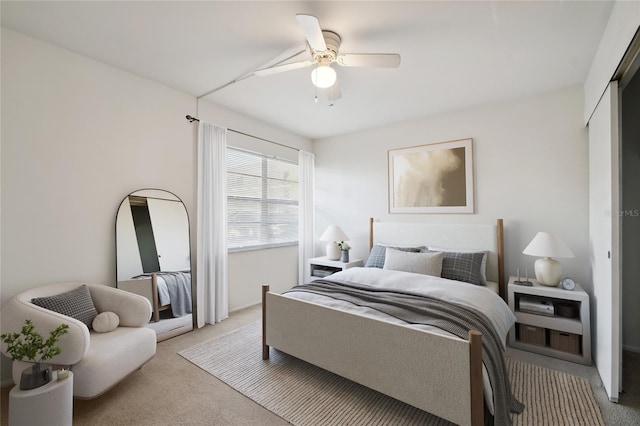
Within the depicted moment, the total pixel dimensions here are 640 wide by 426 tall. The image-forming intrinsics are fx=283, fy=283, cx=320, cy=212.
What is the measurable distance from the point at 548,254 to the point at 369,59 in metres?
2.42

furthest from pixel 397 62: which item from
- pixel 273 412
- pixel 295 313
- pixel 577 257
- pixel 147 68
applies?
pixel 577 257

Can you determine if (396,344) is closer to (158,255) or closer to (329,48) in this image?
(329,48)

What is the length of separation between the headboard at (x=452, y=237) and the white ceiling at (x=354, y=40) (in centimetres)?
155

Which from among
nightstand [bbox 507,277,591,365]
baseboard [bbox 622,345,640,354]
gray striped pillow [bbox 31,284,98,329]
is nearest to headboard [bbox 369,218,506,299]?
nightstand [bbox 507,277,591,365]

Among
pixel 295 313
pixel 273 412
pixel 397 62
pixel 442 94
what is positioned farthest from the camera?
pixel 442 94

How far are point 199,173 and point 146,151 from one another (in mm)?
573

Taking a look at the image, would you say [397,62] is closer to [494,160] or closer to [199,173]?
[494,160]

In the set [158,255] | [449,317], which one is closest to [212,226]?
[158,255]

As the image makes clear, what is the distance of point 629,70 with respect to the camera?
181 centimetres

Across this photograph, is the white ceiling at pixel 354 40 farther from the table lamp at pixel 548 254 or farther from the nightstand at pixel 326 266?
the nightstand at pixel 326 266

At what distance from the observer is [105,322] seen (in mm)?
2219

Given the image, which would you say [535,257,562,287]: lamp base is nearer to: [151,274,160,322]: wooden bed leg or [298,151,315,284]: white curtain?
[298,151,315,284]: white curtain

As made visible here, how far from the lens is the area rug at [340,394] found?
1.80 meters

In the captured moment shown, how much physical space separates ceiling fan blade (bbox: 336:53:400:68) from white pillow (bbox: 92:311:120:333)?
2.68 meters
